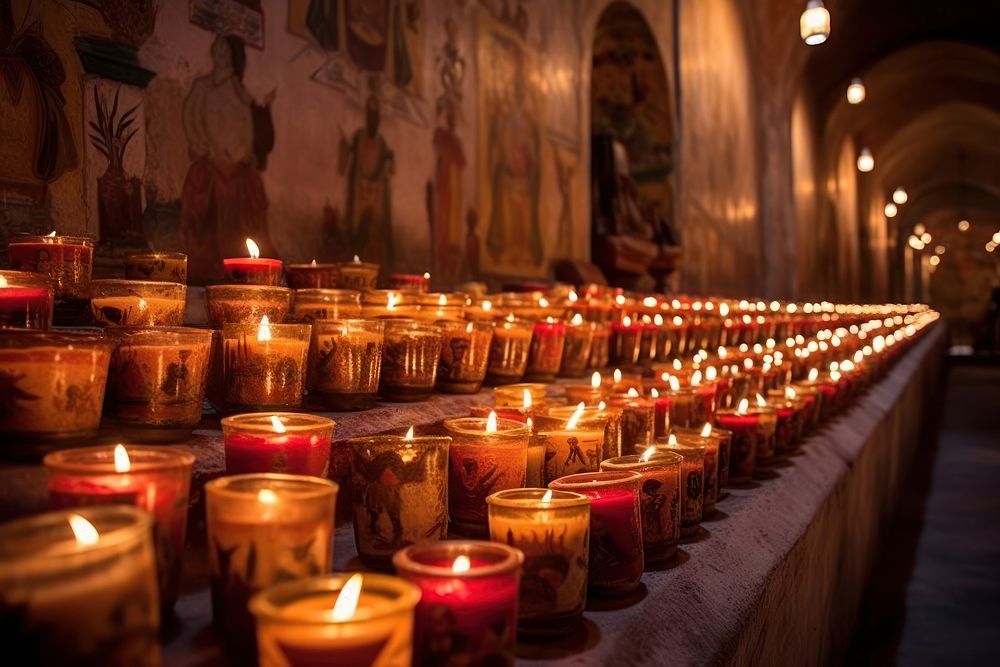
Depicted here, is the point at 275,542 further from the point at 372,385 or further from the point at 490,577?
the point at 372,385

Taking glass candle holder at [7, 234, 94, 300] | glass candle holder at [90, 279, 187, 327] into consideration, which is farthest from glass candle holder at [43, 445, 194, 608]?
glass candle holder at [7, 234, 94, 300]

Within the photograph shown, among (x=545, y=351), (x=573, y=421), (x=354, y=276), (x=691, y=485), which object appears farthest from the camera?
(x=545, y=351)

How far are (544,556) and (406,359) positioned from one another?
97cm

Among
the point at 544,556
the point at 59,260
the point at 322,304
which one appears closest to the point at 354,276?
the point at 322,304

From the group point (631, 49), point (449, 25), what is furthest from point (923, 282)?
point (449, 25)

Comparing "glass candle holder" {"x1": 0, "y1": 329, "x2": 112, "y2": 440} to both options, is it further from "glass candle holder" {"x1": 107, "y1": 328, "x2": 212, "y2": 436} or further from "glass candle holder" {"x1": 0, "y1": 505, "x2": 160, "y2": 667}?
"glass candle holder" {"x1": 0, "y1": 505, "x2": 160, "y2": 667}

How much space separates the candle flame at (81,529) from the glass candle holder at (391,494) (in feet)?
2.07

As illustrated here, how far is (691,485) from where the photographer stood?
6.01 feet

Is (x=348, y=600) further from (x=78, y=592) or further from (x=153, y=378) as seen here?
(x=153, y=378)

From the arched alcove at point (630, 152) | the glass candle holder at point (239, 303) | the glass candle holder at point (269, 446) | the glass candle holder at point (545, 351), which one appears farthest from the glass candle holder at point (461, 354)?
the arched alcove at point (630, 152)

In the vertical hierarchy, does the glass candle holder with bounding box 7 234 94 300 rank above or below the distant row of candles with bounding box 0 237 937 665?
above

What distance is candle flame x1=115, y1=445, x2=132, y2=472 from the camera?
0.95m

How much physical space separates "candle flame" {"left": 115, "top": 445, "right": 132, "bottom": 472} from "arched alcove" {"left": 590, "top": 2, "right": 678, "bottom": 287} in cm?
645

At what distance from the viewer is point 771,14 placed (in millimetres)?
14812
